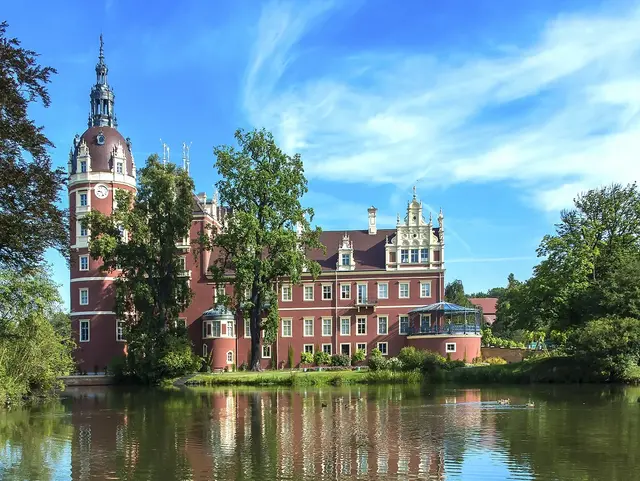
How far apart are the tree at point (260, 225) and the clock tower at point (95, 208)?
39.8ft

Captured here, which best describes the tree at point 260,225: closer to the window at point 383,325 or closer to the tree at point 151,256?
the tree at point 151,256

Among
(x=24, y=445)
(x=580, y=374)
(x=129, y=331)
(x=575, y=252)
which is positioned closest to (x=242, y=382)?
(x=129, y=331)

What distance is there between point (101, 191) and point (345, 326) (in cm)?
2244

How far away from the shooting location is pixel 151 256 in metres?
45.3

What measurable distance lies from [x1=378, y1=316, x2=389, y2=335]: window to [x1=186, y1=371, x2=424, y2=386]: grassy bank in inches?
467

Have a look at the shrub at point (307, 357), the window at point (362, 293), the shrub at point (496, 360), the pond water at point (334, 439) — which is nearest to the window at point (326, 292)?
the window at point (362, 293)

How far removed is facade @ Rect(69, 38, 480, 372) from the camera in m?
54.6

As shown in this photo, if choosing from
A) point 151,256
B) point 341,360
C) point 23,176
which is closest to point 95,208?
point 151,256

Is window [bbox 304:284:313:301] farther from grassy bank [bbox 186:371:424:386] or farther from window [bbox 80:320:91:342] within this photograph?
window [bbox 80:320:91:342]

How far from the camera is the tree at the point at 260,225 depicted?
44.7 meters

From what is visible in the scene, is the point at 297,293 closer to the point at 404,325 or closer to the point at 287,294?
the point at 287,294

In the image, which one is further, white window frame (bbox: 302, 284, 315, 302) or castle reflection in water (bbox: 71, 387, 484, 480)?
white window frame (bbox: 302, 284, 315, 302)

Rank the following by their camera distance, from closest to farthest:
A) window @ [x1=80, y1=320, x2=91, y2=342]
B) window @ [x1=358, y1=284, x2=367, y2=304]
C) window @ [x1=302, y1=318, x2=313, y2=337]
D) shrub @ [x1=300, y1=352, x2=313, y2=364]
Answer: shrub @ [x1=300, y1=352, x2=313, y2=364]
window @ [x1=80, y1=320, x2=91, y2=342]
window @ [x1=358, y1=284, x2=367, y2=304]
window @ [x1=302, y1=318, x2=313, y2=337]

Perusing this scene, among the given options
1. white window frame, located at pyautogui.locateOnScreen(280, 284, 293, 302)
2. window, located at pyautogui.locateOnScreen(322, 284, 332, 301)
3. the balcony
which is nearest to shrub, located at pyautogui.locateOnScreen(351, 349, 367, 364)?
window, located at pyautogui.locateOnScreen(322, 284, 332, 301)
